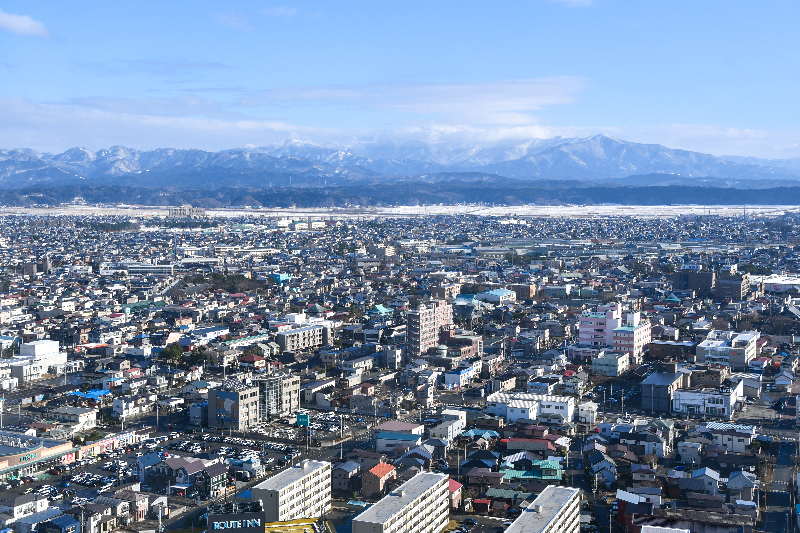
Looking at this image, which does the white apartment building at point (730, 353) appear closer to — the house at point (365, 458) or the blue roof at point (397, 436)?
the blue roof at point (397, 436)

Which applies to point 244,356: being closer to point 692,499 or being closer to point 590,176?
point 692,499

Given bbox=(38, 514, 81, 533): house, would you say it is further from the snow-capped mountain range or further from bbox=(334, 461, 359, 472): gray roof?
the snow-capped mountain range

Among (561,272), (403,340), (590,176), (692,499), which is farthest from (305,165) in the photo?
(692,499)

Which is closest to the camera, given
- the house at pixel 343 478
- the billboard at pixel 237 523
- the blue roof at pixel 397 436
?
the billboard at pixel 237 523

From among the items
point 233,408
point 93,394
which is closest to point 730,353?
point 233,408

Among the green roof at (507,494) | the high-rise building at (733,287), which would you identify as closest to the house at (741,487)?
the green roof at (507,494)

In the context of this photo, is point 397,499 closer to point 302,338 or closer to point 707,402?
point 707,402
